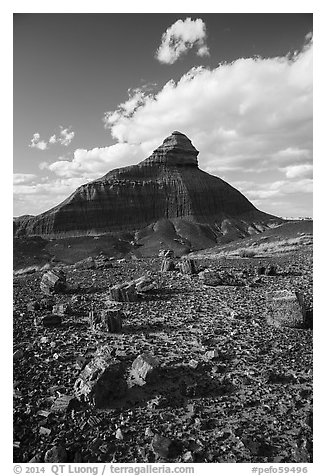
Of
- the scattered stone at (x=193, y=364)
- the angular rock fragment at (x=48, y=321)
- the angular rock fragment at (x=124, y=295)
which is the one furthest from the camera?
the angular rock fragment at (x=124, y=295)

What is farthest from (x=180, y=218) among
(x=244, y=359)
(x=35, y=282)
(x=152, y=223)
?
(x=244, y=359)

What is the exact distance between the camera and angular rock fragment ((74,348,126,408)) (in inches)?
215

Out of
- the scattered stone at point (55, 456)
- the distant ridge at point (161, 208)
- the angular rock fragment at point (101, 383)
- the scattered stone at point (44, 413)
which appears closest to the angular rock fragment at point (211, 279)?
the angular rock fragment at point (101, 383)

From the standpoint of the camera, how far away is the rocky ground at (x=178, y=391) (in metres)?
4.80

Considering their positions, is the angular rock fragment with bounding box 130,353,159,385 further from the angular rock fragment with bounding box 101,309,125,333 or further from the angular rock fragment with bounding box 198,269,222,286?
the angular rock fragment with bounding box 198,269,222,286

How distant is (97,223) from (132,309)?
337 feet

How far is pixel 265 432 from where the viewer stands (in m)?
5.02

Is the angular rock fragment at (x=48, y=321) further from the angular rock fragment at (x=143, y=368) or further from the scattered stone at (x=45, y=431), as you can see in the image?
the scattered stone at (x=45, y=431)

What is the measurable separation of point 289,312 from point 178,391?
154 inches

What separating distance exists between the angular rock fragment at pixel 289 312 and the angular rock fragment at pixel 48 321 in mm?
5568

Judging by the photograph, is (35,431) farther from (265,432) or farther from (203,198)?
(203,198)

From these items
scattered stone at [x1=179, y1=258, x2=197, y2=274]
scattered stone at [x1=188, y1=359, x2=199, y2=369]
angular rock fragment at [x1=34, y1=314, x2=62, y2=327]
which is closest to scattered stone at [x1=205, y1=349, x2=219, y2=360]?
scattered stone at [x1=188, y1=359, x2=199, y2=369]
